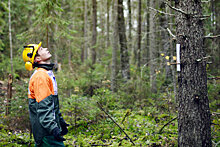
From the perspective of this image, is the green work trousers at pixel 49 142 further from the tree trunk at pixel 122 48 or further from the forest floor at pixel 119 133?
the tree trunk at pixel 122 48

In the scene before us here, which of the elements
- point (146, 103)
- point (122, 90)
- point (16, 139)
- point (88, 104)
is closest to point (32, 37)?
point (88, 104)

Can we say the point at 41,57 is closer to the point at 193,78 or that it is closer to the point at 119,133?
the point at 193,78

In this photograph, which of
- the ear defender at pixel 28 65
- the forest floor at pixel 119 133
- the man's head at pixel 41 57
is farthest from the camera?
the forest floor at pixel 119 133

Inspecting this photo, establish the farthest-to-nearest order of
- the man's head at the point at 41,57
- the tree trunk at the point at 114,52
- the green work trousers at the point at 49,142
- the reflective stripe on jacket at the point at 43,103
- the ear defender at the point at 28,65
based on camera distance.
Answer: the tree trunk at the point at 114,52
the man's head at the point at 41,57
the ear defender at the point at 28,65
the green work trousers at the point at 49,142
the reflective stripe on jacket at the point at 43,103

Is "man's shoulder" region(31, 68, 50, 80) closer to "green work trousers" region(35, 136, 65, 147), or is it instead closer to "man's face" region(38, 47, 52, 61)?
"man's face" region(38, 47, 52, 61)

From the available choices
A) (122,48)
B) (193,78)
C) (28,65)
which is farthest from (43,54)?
(122,48)

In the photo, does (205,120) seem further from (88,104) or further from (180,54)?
(88,104)

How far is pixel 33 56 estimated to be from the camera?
3.68 meters

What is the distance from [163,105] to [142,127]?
194 cm

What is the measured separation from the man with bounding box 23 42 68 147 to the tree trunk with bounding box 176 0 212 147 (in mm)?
2566

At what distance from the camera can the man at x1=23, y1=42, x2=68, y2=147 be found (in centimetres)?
327

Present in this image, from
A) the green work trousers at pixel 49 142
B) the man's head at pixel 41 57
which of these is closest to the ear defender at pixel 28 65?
the man's head at pixel 41 57

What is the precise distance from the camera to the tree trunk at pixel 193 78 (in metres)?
3.84

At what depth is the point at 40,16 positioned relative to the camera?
26.8 feet
